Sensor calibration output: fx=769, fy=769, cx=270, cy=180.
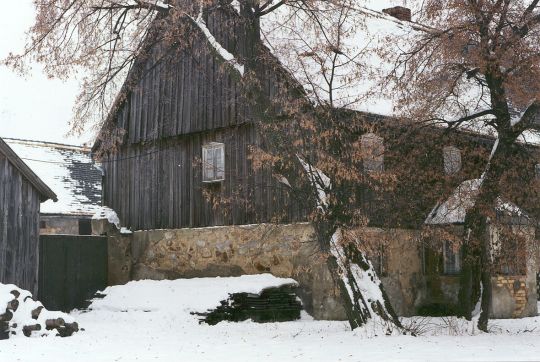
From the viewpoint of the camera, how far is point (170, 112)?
23219 millimetres

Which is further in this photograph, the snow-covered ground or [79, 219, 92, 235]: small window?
[79, 219, 92, 235]: small window

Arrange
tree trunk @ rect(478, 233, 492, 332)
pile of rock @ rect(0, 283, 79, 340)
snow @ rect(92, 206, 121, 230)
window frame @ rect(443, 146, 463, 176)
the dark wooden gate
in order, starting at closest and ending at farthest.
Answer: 1. pile of rock @ rect(0, 283, 79, 340)
2. tree trunk @ rect(478, 233, 492, 332)
3. window frame @ rect(443, 146, 463, 176)
4. the dark wooden gate
5. snow @ rect(92, 206, 121, 230)

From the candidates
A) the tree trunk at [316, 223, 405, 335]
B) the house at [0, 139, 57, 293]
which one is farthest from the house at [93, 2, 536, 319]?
the house at [0, 139, 57, 293]

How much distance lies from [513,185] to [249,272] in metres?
7.48

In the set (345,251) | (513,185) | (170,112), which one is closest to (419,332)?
(345,251)

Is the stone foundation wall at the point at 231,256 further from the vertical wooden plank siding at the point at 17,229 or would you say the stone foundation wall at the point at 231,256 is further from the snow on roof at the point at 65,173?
the snow on roof at the point at 65,173

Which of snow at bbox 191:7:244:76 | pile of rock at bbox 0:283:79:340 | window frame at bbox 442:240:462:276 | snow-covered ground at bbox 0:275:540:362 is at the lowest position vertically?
snow-covered ground at bbox 0:275:540:362

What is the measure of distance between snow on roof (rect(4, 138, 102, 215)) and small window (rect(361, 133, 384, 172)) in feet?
51.9

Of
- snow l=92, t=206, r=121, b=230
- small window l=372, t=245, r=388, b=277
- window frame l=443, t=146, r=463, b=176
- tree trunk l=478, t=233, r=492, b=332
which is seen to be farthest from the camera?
snow l=92, t=206, r=121, b=230

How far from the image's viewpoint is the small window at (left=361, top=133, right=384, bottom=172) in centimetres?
1499

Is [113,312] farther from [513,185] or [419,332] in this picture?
[513,185]

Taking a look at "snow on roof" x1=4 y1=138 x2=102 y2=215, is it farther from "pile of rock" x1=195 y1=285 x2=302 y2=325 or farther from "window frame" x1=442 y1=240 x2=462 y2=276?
"window frame" x1=442 y1=240 x2=462 y2=276

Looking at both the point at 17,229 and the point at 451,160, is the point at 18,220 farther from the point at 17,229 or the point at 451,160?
the point at 451,160

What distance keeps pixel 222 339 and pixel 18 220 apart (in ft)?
19.9
